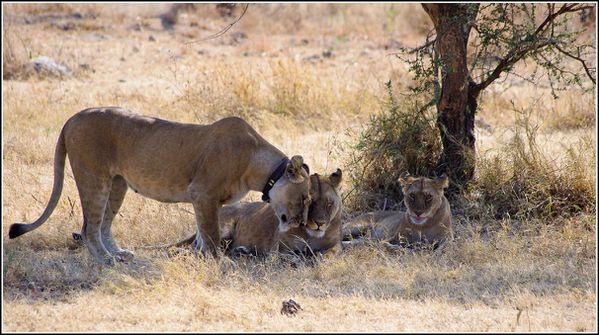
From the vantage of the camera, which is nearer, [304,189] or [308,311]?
[308,311]

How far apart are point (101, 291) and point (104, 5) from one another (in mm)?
17197

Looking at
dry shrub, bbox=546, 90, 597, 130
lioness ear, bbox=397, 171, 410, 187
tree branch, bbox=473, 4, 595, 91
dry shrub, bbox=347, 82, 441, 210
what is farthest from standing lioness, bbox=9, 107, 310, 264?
dry shrub, bbox=546, 90, 597, 130

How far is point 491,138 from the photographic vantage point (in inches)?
477

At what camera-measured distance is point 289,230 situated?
8.02 m

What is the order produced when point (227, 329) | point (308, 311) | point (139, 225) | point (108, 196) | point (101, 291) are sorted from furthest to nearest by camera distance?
point (139, 225), point (108, 196), point (101, 291), point (308, 311), point (227, 329)

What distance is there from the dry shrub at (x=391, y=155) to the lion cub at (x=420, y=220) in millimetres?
891

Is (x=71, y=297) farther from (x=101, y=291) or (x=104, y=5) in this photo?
(x=104, y=5)

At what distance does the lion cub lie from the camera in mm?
8359

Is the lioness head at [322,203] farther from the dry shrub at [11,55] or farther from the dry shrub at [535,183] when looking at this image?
the dry shrub at [11,55]

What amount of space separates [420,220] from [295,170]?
5.00 ft

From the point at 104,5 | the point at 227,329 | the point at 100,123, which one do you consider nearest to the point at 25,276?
the point at 100,123

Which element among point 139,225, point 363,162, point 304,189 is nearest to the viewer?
point 304,189

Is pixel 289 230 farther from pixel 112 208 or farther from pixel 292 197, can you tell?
pixel 112 208

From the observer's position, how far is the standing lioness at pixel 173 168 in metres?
7.63
